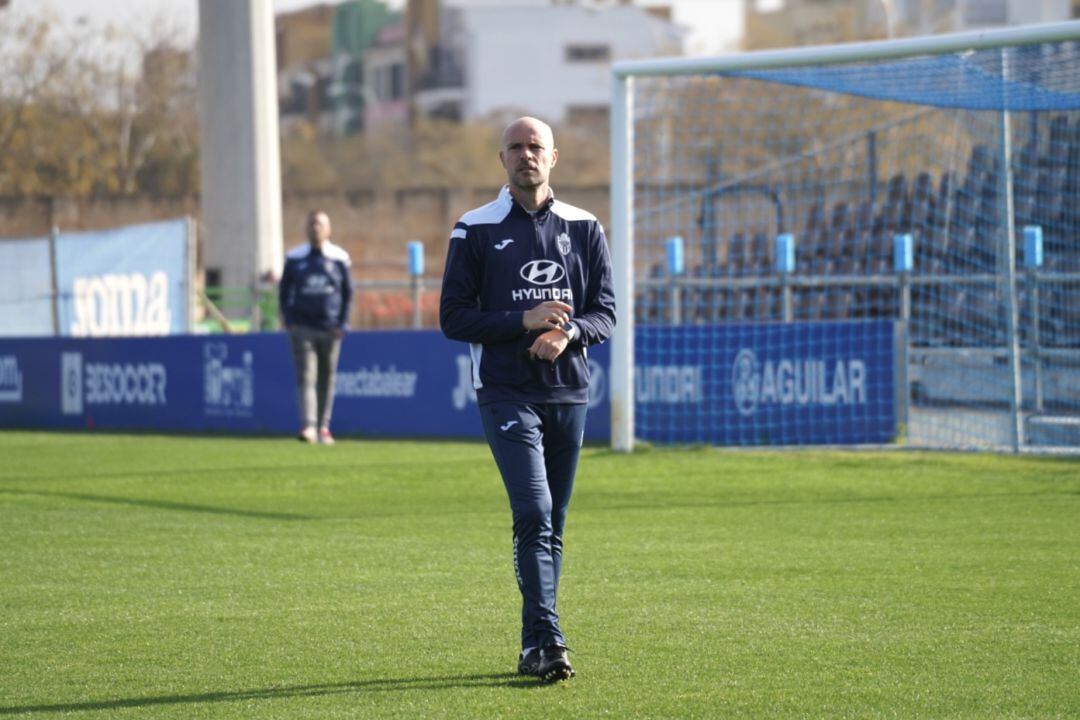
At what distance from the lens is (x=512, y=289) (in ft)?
19.7

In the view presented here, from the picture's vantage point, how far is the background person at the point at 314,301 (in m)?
15.7

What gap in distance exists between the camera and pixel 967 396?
54.7ft

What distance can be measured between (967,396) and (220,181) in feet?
61.7

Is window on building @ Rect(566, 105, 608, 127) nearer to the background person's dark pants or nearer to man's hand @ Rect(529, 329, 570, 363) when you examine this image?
the background person's dark pants

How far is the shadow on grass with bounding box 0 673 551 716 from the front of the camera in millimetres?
5547

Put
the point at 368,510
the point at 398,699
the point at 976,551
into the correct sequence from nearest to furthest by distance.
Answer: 1. the point at 398,699
2. the point at 976,551
3. the point at 368,510

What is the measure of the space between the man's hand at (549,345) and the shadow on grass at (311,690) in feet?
3.78

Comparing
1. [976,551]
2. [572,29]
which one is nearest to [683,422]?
[976,551]

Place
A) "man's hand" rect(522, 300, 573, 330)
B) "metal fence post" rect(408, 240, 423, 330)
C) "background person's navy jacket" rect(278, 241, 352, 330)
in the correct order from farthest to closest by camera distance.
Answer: "metal fence post" rect(408, 240, 423, 330) < "background person's navy jacket" rect(278, 241, 352, 330) < "man's hand" rect(522, 300, 573, 330)

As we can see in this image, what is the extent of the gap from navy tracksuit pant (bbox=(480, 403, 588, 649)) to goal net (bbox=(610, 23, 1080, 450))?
791cm

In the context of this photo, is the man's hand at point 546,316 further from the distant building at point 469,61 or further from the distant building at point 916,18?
the distant building at point 469,61

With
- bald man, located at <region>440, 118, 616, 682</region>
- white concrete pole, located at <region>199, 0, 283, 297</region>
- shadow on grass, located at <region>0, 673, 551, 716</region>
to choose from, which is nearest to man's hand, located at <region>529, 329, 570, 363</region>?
bald man, located at <region>440, 118, 616, 682</region>

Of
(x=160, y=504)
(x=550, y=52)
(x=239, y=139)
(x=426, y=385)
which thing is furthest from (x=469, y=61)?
(x=160, y=504)

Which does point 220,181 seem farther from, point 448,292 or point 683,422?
point 448,292
